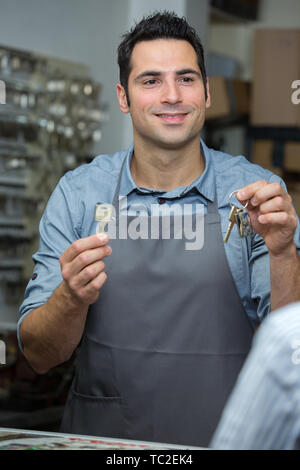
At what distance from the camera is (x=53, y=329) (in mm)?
1686

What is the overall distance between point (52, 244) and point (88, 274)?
384 millimetres

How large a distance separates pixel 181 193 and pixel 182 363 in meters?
0.46

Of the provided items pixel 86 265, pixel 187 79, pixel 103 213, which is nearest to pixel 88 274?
pixel 86 265

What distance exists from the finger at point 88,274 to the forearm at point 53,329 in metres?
0.07

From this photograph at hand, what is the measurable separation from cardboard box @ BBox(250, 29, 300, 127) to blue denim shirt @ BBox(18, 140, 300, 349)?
10.3 ft

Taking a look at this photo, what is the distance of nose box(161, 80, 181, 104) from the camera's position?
179 centimetres

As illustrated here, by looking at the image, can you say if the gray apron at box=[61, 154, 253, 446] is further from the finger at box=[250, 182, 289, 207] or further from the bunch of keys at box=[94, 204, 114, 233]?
the finger at box=[250, 182, 289, 207]

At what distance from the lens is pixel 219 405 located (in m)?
1.75

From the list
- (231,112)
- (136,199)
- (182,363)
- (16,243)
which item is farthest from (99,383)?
(231,112)

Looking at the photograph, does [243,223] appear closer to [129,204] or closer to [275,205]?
[275,205]

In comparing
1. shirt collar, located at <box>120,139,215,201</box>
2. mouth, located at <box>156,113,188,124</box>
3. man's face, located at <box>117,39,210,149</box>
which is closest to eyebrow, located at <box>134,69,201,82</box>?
man's face, located at <box>117,39,210,149</box>

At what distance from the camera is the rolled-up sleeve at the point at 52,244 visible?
179cm

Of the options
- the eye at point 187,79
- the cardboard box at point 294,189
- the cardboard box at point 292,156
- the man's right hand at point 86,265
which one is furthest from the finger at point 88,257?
the cardboard box at point 292,156

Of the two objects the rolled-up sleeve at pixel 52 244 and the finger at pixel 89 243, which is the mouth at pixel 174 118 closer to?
the rolled-up sleeve at pixel 52 244
